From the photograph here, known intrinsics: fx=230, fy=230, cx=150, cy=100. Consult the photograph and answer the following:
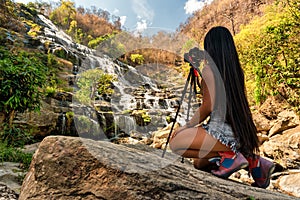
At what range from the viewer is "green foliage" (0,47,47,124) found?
8.87 feet

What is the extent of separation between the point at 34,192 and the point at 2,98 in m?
2.25

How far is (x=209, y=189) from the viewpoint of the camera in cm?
106

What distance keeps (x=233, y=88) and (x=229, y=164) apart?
0.47 m

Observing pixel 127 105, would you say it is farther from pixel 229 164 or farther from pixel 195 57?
pixel 229 164

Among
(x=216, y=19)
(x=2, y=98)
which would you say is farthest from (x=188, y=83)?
(x=216, y=19)

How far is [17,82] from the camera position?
2.79 meters

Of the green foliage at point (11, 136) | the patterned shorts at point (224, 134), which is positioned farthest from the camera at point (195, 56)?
the green foliage at point (11, 136)

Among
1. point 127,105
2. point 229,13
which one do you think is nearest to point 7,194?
point 127,105

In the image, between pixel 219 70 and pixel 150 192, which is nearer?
pixel 150 192

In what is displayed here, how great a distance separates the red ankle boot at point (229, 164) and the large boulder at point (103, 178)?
0.23 meters

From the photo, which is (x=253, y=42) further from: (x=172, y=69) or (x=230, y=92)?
(x=230, y=92)

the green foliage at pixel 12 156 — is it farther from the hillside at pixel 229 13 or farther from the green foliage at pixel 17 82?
the hillside at pixel 229 13

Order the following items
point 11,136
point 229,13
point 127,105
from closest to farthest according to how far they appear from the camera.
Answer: point 11,136, point 127,105, point 229,13

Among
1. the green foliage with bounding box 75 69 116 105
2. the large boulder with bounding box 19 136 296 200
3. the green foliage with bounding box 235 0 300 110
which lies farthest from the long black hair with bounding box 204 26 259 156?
the green foliage with bounding box 235 0 300 110
